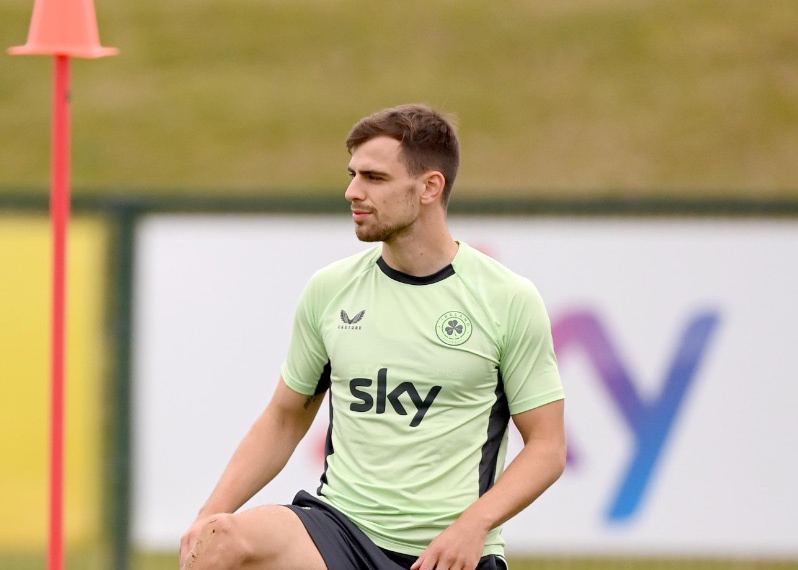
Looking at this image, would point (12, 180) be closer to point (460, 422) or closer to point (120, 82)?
point (120, 82)

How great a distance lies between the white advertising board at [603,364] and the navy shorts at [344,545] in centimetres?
306

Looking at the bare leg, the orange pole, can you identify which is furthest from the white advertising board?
the bare leg

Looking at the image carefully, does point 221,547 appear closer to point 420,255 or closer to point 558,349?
point 420,255

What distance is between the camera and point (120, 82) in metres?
15.6

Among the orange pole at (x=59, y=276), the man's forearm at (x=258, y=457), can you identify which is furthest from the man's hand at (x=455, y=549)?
the orange pole at (x=59, y=276)

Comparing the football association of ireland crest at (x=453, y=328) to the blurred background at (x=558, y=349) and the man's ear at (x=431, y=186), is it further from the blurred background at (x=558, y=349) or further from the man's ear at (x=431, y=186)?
the blurred background at (x=558, y=349)

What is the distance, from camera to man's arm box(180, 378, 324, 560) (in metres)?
3.97

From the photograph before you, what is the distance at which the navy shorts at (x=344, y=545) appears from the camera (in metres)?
3.77

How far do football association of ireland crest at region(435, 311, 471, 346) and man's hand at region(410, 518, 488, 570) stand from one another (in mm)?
524

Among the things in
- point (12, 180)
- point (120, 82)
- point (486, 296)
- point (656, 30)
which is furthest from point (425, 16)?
point (486, 296)

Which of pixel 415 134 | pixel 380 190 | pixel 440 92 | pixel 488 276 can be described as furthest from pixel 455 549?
pixel 440 92

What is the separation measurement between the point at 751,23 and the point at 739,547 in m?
10.6

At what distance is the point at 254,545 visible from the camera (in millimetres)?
3582

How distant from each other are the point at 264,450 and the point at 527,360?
2.69 feet
